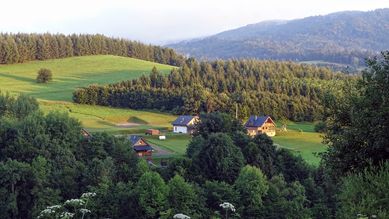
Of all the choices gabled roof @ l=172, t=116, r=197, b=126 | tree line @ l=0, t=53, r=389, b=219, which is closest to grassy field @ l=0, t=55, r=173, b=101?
gabled roof @ l=172, t=116, r=197, b=126

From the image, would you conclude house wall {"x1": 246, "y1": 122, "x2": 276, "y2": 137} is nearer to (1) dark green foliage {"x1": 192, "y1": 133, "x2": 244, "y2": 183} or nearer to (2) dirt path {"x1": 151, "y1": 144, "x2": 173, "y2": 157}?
(2) dirt path {"x1": 151, "y1": 144, "x2": 173, "y2": 157}

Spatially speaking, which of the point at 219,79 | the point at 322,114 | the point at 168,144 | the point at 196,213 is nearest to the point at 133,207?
the point at 196,213

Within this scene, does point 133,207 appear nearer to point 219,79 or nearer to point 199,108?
point 199,108

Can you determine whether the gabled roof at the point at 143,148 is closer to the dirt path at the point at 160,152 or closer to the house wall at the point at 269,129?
the dirt path at the point at 160,152

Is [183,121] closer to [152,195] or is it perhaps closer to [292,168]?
[292,168]

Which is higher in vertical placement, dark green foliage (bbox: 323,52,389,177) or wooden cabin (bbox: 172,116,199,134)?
dark green foliage (bbox: 323,52,389,177)

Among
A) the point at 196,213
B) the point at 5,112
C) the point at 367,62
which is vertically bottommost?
the point at 196,213
